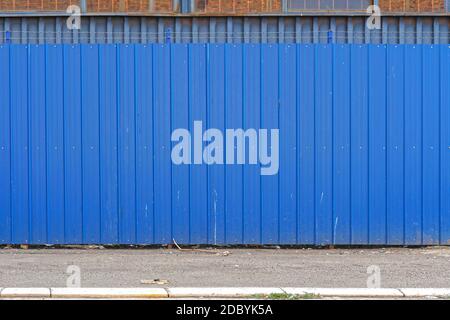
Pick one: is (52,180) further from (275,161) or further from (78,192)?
(275,161)

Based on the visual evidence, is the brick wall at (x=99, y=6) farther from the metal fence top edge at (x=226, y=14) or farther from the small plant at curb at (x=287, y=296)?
the small plant at curb at (x=287, y=296)

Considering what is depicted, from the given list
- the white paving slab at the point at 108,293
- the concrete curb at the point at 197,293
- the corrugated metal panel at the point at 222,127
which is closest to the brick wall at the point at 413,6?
the corrugated metal panel at the point at 222,127

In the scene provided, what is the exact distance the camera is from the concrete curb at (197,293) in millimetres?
8781

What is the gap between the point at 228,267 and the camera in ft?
34.4

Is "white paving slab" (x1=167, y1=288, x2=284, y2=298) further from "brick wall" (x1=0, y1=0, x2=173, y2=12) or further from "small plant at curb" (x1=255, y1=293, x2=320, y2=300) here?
"brick wall" (x1=0, y1=0, x2=173, y2=12)

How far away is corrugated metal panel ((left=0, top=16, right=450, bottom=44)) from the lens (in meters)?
12.6

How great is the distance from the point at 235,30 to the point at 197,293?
4902 millimetres

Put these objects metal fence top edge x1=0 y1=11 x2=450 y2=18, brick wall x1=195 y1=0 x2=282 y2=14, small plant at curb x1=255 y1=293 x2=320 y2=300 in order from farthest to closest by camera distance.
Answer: brick wall x1=195 y1=0 x2=282 y2=14
metal fence top edge x1=0 y1=11 x2=450 y2=18
small plant at curb x1=255 y1=293 x2=320 y2=300

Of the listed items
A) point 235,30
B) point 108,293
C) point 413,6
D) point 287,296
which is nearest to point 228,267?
point 287,296

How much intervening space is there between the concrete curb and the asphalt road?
359 mm

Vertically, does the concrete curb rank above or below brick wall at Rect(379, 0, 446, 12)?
below

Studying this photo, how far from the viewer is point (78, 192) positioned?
11.7 metres

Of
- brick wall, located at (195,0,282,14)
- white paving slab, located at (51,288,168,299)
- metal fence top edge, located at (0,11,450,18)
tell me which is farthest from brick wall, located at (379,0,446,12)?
white paving slab, located at (51,288,168,299)

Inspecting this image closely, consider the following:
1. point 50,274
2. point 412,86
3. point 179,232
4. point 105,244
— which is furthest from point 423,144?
point 50,274
